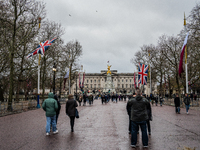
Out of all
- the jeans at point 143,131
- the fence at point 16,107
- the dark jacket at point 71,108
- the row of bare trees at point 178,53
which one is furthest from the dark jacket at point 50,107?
the row of bare trees at point 178,53

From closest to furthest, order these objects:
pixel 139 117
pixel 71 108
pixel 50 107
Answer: pixel 139 117, pixel 50 107, pixel 71 108

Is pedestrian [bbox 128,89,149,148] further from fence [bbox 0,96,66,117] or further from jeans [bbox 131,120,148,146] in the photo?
fence [bbox 0,96,66,117]

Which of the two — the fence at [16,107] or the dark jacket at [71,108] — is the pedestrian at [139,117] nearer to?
the dark jacket at [71,108]

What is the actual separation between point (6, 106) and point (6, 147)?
39.7ft

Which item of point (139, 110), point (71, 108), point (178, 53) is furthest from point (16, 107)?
point (178, 53)

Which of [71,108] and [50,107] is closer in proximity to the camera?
[50,107]

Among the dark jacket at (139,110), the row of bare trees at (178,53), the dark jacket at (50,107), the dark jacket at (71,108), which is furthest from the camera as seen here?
the row of bare trees at (178,53)

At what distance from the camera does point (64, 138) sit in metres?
7.59

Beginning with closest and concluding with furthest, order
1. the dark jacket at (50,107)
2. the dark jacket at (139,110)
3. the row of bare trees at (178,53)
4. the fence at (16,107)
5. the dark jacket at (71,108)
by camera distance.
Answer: the dark jacket at (139,110) < the dark jacket at (50,107) < the dark jacket at (71,108) < the fence at (16,107) < the row of bare trees at (178,53)

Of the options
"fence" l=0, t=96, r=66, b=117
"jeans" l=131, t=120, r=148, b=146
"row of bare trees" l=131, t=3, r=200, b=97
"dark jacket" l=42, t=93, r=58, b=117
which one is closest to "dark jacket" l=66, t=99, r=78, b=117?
"dark jacket" l=42, t=93, r=58, b=117

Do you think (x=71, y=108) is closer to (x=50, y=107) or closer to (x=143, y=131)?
(x=50, y=107)

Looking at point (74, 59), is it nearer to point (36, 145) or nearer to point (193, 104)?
point (193, 104)

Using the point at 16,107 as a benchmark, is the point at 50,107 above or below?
above

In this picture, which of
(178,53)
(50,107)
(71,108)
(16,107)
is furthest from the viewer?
(178,53)
